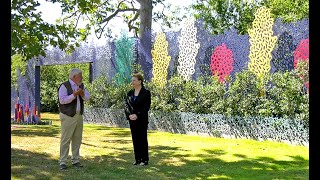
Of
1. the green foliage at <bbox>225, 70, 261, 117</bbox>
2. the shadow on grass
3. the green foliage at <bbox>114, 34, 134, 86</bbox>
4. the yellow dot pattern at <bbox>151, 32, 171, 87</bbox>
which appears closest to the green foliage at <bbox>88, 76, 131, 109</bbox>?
the green foliage at <bbox>114, 34, 134, 86</bbox>

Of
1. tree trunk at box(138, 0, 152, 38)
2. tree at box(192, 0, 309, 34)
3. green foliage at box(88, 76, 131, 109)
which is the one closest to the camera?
green foliage at box(88, 76, 131, 109)

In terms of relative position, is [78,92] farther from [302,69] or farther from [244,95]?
[244,95]

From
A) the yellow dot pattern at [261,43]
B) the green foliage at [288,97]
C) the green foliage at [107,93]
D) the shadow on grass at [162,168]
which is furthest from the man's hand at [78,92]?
the green foliage at [107,93]

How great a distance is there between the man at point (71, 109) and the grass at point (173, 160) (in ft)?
1.34

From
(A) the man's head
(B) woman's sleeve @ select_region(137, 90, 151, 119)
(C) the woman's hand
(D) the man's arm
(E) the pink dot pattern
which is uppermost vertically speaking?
(E) the pink dot pattern

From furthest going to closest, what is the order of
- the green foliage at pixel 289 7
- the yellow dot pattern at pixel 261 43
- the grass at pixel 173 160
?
the green foliage at pixel 289 7 → the yellow dot pattern at pixel 261 43 → the grass at pixel 173 160

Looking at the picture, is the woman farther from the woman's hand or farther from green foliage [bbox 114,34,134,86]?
green foliage [bbox 114,34,134,86]

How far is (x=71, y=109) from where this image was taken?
621 cm

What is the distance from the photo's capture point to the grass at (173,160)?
607cm

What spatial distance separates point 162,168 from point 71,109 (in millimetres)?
1591

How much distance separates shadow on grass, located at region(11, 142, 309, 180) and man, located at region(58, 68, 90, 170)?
41 centimetres

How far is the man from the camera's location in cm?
620

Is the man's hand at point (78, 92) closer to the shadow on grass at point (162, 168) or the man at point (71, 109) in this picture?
the man at point (71, 109)

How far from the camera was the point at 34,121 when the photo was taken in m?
17.0
